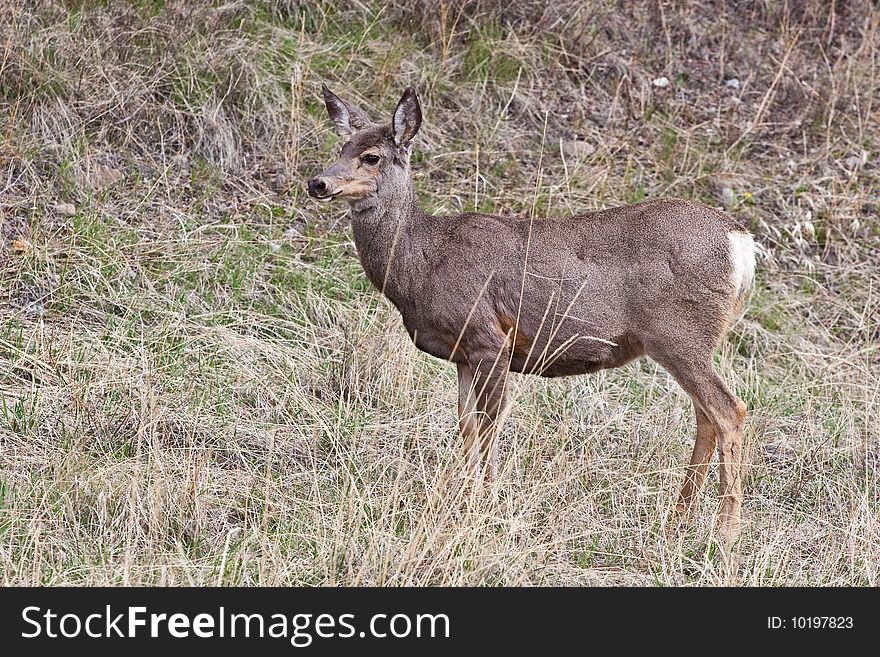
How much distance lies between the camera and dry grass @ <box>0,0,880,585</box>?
4.82 meters

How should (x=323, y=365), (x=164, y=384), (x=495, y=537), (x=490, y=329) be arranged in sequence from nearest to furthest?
(x=495, y=537) → (x=490, y=329) → (x=164, y=384) → (x=323, y=365)

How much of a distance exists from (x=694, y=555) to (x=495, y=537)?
3.12ft

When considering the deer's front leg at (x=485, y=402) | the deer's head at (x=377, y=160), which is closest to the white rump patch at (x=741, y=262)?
the deer's front leg at (x=485, y=402)

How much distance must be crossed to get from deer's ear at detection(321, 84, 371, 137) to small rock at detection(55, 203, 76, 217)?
2.20 m

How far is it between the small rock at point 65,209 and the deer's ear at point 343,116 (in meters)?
2.20

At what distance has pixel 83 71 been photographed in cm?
780

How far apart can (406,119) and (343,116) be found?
384 mm

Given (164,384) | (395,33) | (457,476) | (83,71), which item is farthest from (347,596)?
(395,33)

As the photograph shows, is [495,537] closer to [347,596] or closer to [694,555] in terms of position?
[347,596]

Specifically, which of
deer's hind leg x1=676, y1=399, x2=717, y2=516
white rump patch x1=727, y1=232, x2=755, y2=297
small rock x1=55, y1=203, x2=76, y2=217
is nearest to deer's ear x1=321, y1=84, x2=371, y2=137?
white rump patch x1=727, y1=232, x2=755, y2=297

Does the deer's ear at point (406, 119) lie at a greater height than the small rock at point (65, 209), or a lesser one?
greater

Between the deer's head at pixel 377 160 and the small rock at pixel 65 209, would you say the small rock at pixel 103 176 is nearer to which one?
the small rock at pixel 65 209

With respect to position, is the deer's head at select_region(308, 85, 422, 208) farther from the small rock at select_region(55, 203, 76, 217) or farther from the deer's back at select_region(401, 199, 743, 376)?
the small rock at select_region(55, 203, 76, 217)

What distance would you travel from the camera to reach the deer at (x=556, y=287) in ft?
17.6
